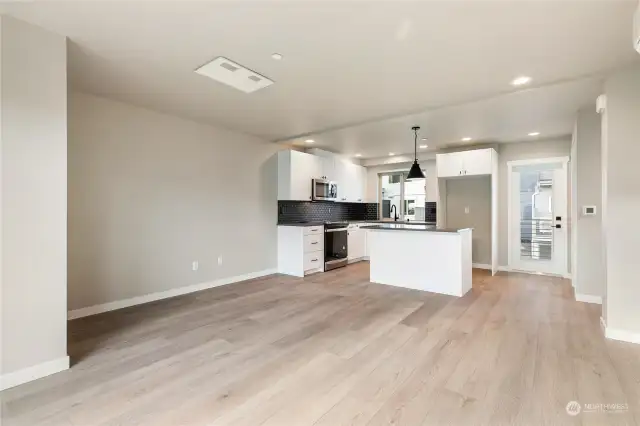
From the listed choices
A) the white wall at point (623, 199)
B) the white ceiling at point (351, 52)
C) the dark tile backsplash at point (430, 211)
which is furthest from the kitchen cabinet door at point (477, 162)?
the white wall at point (623, 199)

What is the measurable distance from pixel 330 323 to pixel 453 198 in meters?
4.53

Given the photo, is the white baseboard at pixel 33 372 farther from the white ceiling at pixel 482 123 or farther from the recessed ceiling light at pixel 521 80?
the recessed ceiling light at pixel 521 80

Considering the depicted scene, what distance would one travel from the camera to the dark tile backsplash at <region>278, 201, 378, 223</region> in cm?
603

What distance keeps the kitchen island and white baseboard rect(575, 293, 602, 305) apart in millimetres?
1267

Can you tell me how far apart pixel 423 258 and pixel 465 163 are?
94.9 inches

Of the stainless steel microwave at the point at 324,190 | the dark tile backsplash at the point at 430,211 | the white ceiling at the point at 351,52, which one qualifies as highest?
the white ceiling at the point at 351,52

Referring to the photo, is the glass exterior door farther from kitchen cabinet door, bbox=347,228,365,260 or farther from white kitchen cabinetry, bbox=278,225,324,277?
white kitchen cabinetry, bbox=278,225,324,277

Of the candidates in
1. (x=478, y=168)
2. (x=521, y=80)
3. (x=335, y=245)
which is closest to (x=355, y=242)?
(x=335, y=245)

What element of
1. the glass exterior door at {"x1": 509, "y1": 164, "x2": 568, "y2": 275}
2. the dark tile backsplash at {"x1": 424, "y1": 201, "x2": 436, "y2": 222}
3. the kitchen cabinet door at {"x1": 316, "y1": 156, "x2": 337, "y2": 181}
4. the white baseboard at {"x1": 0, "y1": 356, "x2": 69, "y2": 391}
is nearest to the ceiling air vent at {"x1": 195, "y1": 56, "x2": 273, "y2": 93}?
the white baseboard at {"x1": 0, "y1": 356, "x2": 69, "y2": 391}

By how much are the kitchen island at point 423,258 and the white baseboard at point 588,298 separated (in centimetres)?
127

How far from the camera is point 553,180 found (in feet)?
18.2

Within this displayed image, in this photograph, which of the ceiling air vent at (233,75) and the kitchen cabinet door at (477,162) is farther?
the kitchen cabinet door at (477,162)

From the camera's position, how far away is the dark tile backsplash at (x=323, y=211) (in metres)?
6.03

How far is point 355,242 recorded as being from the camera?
698 centimetres
